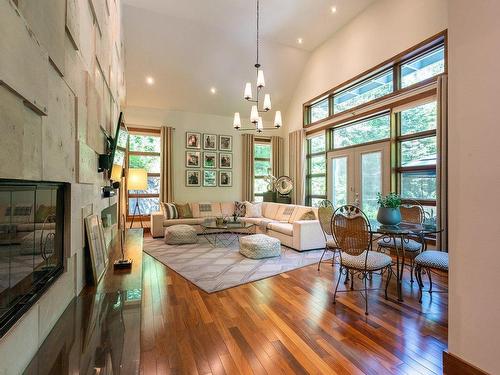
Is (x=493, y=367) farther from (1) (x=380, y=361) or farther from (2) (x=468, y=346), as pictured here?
(1) (x=380, y=361)

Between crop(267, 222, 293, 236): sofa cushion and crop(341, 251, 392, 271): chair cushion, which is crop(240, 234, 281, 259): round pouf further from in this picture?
crop(341, 251, 392, 271): chair cushion

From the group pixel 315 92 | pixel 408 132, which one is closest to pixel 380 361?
pixel 408 132

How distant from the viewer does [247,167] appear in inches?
309

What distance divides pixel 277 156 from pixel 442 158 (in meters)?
4.83

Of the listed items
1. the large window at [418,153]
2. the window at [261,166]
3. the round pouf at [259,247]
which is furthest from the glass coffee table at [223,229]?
the large window at [418,153]

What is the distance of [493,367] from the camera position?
1.45m

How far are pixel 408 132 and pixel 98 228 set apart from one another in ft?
16.2

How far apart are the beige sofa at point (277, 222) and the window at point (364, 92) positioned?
256cm

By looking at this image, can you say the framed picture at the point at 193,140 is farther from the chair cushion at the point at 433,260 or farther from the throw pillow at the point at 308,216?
the chair cushion at the point at 433,260

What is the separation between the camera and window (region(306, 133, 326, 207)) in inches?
269

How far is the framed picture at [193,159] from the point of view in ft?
23.9

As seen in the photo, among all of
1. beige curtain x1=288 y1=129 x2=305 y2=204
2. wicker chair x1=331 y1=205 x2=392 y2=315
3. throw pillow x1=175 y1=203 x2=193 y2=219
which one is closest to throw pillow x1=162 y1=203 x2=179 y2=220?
throw pillow x1=175 y1=203 x2=193 y2=219

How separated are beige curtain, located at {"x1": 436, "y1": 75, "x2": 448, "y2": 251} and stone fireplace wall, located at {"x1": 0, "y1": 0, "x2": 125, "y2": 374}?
4382 millimetres

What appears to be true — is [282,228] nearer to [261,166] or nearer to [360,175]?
[360,175]
